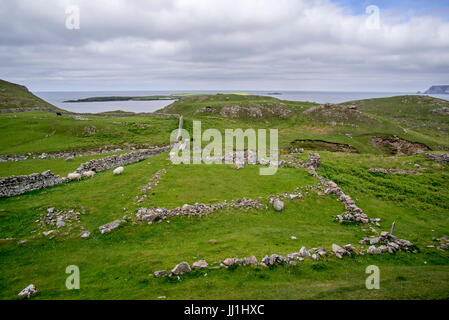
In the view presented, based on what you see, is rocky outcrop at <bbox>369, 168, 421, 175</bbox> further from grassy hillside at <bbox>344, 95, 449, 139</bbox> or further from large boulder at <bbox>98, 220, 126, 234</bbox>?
grassy hillside at <bbox>344, 95, 449, 139</bbox>

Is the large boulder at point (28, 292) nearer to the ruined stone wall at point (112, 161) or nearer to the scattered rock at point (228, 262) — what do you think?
the scattered rock at point (228, 262)

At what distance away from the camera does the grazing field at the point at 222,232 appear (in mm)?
11758

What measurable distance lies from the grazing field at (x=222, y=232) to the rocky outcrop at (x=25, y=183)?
1.14m

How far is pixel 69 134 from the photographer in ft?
172

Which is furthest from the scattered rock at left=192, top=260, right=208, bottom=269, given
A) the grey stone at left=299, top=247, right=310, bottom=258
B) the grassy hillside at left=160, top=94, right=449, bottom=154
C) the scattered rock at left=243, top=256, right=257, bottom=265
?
the grassy hillside at left=160, top=94, right=449, bottom=154

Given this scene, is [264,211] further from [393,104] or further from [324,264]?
[393,104]

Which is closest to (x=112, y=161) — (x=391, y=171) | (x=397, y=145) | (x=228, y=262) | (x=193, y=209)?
(x=193, y=209)

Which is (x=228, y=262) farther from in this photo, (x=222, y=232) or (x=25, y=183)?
(x=25, y=183)

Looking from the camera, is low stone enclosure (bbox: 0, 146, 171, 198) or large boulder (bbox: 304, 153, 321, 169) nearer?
low stone enclosure (bbox: 0, 146, 171, 198)

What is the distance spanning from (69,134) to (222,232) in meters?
51.5

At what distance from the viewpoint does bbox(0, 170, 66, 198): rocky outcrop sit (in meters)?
23.1

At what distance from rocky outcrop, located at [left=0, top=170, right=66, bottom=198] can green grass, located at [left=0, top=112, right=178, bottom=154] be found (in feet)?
71.6

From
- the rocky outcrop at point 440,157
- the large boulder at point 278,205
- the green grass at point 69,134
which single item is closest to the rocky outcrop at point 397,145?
the rocky outcrop at point 440,157
